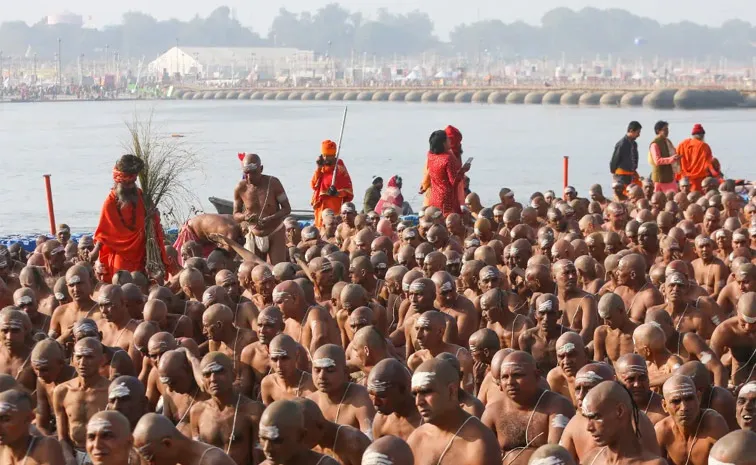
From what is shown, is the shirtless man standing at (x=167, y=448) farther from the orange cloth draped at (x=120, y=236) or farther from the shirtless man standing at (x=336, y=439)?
the orange cloth draped at (x=120, y=236)

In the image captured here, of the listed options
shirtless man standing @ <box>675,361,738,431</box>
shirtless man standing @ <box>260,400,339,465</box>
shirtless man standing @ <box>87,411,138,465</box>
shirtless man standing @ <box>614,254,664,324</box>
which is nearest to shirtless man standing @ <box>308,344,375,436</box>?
shirtless man standing @ <box>260,400,339,465</box>

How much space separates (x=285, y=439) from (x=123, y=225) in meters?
7.30

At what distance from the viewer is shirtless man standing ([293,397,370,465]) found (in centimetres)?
686

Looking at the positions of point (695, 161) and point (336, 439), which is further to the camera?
point (695, 161)

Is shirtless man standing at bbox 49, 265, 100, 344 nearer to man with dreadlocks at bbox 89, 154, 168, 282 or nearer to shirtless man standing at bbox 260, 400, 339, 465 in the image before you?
man with dreadlocks at bbox 89, 154, 168, 282

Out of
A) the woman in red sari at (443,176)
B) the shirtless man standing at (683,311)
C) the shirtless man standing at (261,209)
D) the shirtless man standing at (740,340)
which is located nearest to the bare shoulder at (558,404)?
the shirtless man standing at (740,340)

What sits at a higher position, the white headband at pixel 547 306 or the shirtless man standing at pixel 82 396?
the white headband at pixel 547 306

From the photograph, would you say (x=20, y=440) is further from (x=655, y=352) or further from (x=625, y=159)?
(x=625, y=159)

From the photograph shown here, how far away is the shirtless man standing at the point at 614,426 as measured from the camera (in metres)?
6.45

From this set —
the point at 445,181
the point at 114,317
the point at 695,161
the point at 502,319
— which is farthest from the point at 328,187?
the point at 502,319

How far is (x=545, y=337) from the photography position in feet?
31.8

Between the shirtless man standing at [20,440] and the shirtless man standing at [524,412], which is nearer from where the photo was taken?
the shirtless man standing at [20,440]

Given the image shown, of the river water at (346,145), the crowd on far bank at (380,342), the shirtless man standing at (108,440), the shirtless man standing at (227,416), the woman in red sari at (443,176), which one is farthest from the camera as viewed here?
the river water at (346,145)

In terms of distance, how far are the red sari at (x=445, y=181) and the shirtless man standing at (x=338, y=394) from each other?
9789 mm
